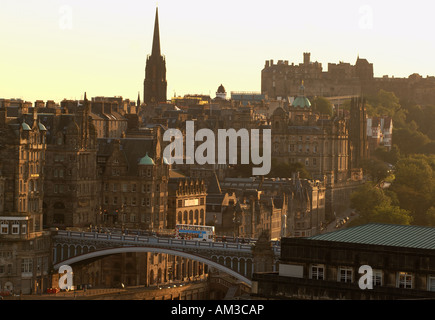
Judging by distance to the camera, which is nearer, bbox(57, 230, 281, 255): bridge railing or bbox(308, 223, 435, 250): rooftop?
bbox(308, 223, 435, 250): rooftop

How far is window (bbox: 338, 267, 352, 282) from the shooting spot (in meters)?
123

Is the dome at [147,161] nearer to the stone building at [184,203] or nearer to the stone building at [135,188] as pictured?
the stone building at [135,188]

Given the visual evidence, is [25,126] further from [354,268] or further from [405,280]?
[405,280]

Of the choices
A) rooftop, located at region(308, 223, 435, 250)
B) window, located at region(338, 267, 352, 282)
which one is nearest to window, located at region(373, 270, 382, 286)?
window, located at region(338, 267, 352, 282)

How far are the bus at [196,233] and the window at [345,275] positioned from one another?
46.1 metres

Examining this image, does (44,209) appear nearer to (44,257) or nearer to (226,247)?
(44,257)

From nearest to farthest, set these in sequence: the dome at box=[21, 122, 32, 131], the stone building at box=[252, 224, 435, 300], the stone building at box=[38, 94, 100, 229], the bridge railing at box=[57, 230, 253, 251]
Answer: the stone building at box=[252, 224, 435, 300] < the bridge railing at box=[57, 230, 253, 251] < the dome at box=[21, 122, 32, 131] < the stone building at box=[38, 94, 100, 229]

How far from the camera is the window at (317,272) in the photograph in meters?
123

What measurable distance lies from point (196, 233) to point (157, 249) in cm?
896

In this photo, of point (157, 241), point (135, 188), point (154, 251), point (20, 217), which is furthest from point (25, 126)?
point (135, 188)

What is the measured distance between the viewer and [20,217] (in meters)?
169

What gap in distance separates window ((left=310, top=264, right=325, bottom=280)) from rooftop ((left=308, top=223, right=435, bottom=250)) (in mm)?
2369

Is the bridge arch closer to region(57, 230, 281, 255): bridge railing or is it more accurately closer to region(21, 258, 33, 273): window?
region(57, 230, 281, 255): bridge railing
